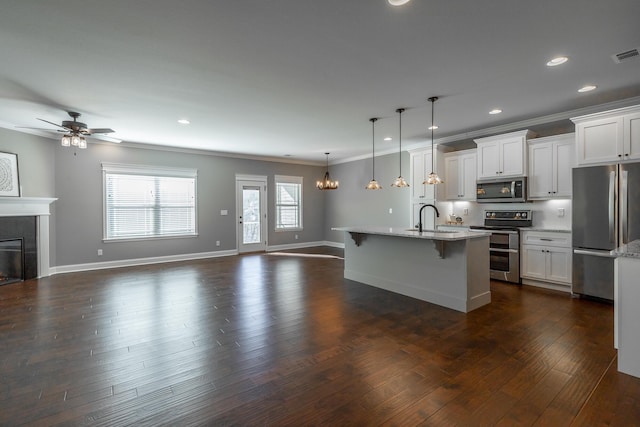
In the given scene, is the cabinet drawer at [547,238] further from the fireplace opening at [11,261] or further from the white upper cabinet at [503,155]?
the fireplace opening at [11,261]

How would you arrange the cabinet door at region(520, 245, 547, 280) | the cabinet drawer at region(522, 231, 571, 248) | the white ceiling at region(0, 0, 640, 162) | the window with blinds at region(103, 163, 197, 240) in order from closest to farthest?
the white ceiling at region(0, 0, 640, 162) → the cabinet drawer at region(522, 231, 571, 248) → the cabinet door at region(520, 245, 547, 280) → the window with blinds at region(103, 163, 197, 240)

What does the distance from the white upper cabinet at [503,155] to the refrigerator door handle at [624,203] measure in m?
1.31

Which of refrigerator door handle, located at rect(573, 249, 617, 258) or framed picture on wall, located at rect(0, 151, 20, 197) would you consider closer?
refrigerator door handle, located at rect(573, 249, 617, 258)

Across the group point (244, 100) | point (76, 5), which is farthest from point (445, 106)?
point (76, 5)

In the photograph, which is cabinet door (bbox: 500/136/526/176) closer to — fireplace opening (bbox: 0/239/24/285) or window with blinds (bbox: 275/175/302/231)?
window with blinds (bbox: 275/175/302/231)

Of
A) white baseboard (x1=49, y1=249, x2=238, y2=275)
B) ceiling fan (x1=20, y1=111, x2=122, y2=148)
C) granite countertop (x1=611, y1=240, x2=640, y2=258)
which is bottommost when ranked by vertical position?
white baseboard (x1=49, y1=249, x2=238, y2=275)

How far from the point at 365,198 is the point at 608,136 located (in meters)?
5.12

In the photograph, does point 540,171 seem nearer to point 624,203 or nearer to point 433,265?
point 624,203

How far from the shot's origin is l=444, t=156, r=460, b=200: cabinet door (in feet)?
19.6

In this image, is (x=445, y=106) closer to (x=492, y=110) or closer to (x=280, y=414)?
(x=492, y=110)

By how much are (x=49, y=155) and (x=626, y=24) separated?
8.25 m

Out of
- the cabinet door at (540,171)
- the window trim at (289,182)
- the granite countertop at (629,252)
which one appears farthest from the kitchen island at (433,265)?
the window trim at (289,182)

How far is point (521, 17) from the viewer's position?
224 cm

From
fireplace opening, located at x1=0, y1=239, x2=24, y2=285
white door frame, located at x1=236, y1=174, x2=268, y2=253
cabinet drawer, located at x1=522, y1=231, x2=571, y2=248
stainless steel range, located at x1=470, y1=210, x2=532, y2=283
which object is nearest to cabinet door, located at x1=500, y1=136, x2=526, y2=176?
stainless steel range, located at x1=470, y1=210, x2=532, y2=283
